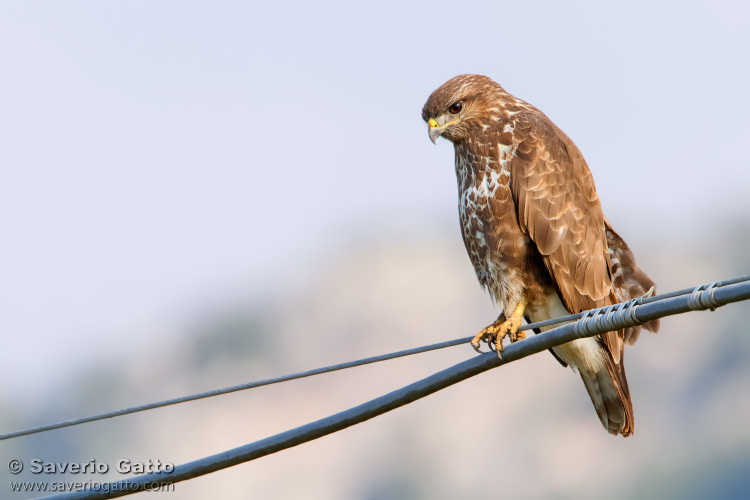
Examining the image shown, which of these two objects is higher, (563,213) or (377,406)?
(563,213)

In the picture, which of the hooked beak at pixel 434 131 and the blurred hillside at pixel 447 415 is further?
the blurred hillside at pixel 447 415

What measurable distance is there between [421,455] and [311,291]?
35.9 m

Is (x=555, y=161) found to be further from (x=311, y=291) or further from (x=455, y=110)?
(x=311, y=291)

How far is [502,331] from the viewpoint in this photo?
22.0 feet

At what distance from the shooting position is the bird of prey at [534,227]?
23.4 feet

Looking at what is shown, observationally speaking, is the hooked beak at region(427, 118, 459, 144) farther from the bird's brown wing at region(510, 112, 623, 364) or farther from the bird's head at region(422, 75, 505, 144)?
the bird's brown wing at region(510, 112, 623, 364)

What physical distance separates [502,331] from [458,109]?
5.70 ft

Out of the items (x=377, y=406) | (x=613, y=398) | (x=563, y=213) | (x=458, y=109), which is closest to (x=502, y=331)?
(x=563, y=213)

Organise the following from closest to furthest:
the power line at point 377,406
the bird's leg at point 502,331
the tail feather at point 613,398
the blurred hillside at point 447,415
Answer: the power line at point 377,406 → the bird's leg at point 502,331 → the tail feather at point 613,398 → the blurred hillside at point 447,415

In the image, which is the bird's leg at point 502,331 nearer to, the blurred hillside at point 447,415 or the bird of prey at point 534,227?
the bird of prey at point 534,227

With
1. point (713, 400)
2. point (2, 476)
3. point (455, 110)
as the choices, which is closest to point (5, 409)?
point (2, 476)

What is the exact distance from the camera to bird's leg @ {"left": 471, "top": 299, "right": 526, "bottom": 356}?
6629mm

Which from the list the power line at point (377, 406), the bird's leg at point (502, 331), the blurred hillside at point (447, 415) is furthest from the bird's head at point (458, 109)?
the blurred hillside at point (447, 415)

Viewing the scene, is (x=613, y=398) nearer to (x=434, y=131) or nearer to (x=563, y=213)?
(x=563, y=213)
